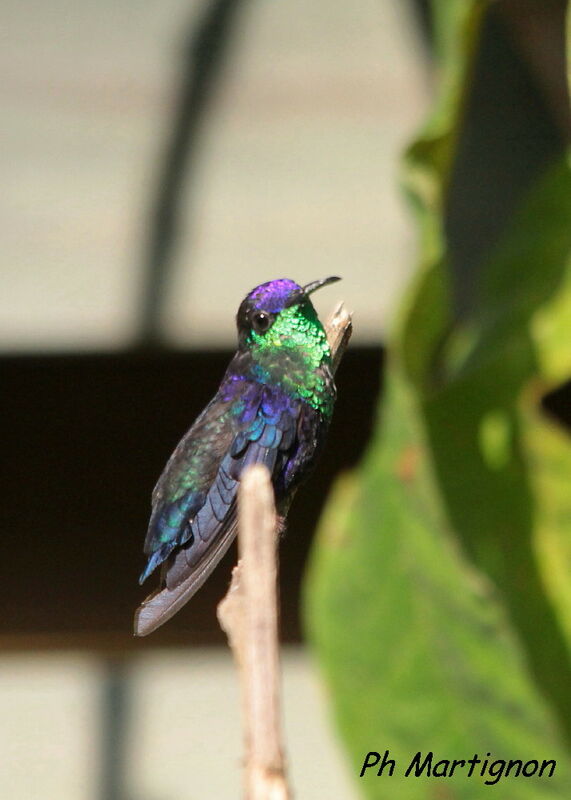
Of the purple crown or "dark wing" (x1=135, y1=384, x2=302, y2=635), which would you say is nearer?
"dark wing" (x1=135, y1=384, x2=302, y2=635)

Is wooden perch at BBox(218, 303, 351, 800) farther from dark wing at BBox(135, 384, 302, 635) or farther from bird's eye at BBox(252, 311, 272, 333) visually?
bird's eye at BBox(252, 311, 272, 333)

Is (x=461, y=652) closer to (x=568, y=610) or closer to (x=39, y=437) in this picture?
(x=568, y=610)

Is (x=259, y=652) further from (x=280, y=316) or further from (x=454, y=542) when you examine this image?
(x=280, y=316)

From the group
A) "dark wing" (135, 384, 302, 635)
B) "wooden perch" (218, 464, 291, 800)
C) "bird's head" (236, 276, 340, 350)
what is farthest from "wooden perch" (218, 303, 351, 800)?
"bird's head" (236, 276, 340, 350)

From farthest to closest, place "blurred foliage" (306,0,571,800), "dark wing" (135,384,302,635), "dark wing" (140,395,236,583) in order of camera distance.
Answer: "dark wing" (140,395,236,583) → "dark wing" (135,384,302,635) → "blurred foliage" (306,0,571,800)

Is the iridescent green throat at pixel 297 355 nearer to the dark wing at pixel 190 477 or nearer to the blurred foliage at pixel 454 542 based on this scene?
the dark wing at pixel 190 477

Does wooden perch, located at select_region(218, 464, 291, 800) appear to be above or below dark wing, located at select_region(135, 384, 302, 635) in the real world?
below

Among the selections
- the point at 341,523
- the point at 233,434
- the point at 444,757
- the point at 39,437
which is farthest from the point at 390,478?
the point at 39,437
